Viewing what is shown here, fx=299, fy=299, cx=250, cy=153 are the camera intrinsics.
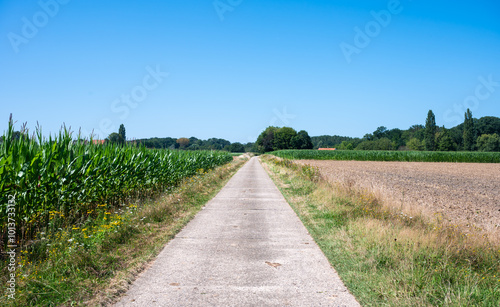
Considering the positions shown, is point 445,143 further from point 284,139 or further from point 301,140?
point 284,139

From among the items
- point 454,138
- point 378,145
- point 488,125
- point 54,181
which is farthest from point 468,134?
point 54,181

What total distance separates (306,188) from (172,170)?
269 inches

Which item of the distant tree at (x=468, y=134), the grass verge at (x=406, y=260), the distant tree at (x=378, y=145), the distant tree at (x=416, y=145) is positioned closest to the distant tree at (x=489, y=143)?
the distant tree at (x=468, y=134)

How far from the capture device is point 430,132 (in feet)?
325

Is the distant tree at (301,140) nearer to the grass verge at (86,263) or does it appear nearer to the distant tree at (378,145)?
the distant tree at (378,145)

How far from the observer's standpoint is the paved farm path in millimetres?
3773

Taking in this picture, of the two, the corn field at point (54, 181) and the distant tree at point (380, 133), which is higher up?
the distant tree at point (380, 133)

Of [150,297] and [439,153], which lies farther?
[439,153]

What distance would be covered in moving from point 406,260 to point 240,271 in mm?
2574

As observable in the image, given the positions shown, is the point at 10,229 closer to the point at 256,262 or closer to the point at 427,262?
the point at 256,262

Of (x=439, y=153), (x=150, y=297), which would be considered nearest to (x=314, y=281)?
(x=150, y=297)

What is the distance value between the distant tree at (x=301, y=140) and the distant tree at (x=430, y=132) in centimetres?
5658

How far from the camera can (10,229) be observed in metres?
4.79

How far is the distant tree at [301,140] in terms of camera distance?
143000 mm
